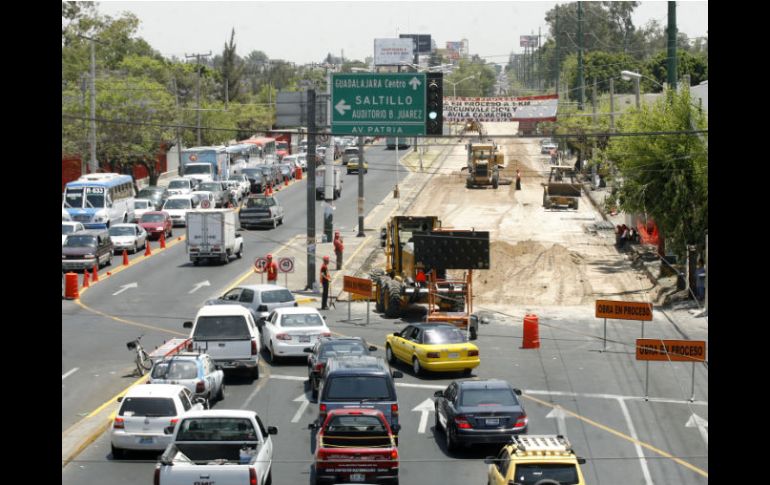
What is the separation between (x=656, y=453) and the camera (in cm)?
2173

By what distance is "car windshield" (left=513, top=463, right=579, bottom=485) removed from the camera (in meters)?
16.8

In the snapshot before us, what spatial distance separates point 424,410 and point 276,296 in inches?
436

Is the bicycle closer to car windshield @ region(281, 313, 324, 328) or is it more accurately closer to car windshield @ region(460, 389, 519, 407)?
car windshield @ region(281, 313, 324, 328)

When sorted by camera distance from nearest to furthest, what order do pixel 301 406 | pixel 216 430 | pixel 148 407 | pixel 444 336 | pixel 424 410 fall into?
1. pixel 216 430
2. pixel 148 407
3. pixel 424 410
4. pixel 301 406
5. pixel 444 336

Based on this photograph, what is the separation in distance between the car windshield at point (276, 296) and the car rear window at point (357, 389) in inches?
522

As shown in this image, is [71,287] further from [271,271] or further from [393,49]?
[393,49]

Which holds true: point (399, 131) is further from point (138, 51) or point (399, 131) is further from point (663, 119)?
point (138, 51)

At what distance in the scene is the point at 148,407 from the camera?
21.4m

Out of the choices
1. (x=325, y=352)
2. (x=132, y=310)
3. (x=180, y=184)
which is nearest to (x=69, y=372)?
(x=325, y=352)

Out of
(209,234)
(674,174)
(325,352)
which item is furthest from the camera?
(209,234)

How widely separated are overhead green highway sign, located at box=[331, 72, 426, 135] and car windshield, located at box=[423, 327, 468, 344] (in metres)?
10.1

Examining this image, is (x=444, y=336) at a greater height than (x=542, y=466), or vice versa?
(x=444, y=336)
